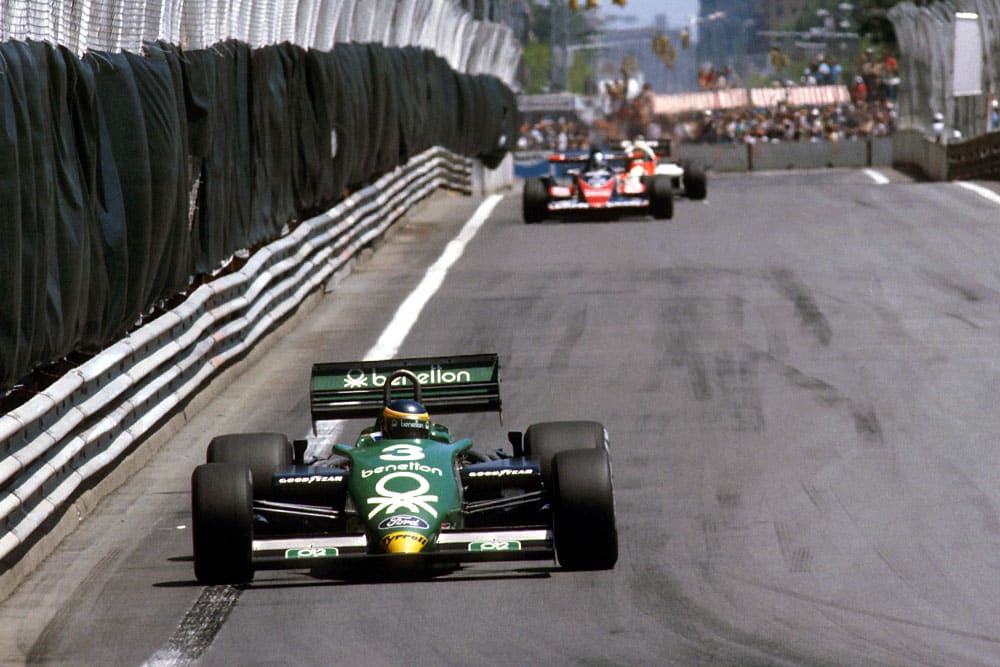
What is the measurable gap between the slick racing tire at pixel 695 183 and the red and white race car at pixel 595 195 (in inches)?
117

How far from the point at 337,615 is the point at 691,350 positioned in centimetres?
721

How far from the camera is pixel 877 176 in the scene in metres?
37.0

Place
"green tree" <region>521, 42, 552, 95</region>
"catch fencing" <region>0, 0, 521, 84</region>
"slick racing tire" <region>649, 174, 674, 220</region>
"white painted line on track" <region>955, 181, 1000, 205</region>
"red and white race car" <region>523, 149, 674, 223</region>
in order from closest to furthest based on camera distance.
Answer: "catch fencing" <region>0, 0, 521, 84</region>
"slick racing tire" <region>649, 174, 674, 220</region>
"red and white race car" <region>523, 149, 674, 223</region>
"white painted line on track" <region>955, 181, 1000, 205</region>
"green tree" <region>521, 42, 552, 95</region>

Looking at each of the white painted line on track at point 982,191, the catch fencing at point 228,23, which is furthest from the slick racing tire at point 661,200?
the white painted line on track at point 982,191

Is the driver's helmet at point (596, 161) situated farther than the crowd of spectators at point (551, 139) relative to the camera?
No

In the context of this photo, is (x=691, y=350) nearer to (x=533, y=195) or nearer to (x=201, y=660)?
(x=201, y=660)

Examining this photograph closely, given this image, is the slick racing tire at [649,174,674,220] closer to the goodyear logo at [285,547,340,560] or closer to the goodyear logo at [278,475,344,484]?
the goodyear logo at [278,475,344,484]

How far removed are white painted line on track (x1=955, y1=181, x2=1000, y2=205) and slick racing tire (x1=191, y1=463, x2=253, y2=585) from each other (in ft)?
65.3

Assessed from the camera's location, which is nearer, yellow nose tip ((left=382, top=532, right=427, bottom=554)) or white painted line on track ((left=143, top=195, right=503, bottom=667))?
white painted line on track ((left=143, top=195, right=503, bottom=667))

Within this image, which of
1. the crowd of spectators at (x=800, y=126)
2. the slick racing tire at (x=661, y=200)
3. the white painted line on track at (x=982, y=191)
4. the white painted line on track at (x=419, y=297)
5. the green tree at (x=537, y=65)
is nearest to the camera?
the white painted line on track at (x=419, y=297)

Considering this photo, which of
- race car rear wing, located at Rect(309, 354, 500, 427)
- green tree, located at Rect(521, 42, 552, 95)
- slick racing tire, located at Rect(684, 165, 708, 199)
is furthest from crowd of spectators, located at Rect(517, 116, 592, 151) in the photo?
green tree, located at Rect(521, 42, 552, 95)

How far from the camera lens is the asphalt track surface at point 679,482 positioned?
7168mm

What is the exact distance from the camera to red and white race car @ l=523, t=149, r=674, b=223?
82.5ft

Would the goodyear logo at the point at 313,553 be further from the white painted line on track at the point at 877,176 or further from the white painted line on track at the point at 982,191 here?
the white painted line on track at the point at 877,176
